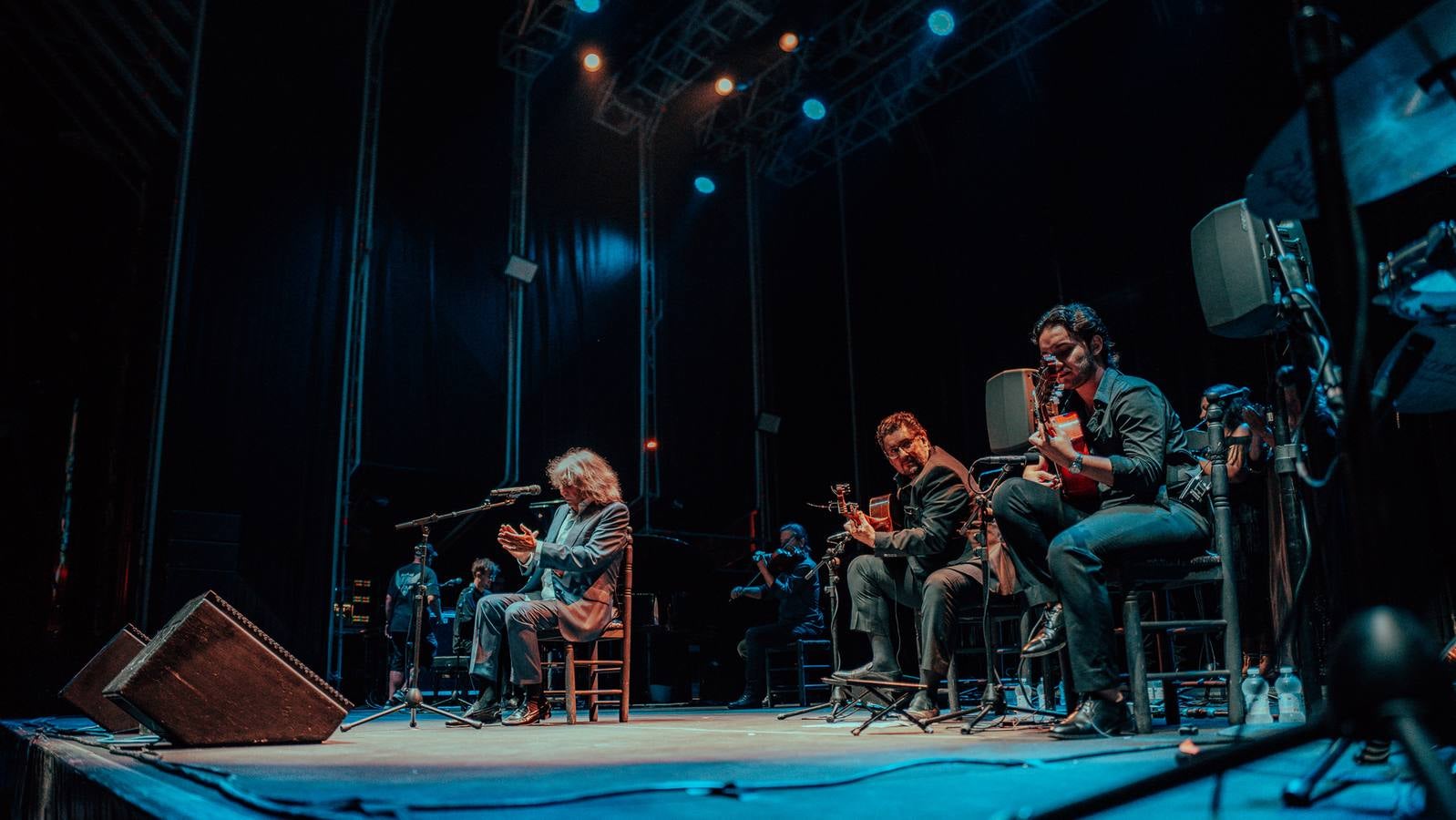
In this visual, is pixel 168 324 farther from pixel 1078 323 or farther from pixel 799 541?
pixel 1078 323

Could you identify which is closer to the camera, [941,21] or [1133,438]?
[1133,438]

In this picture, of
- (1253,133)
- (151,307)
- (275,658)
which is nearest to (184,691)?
(275,658)

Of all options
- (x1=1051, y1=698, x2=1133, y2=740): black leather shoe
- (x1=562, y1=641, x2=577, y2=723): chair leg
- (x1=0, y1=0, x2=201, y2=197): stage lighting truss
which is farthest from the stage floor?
(x1=0, y1=0, x2=201, y2=197): stage lighting truss

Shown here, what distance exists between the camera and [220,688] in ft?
9.33

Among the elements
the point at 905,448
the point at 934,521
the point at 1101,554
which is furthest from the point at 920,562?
the point at 1101,554

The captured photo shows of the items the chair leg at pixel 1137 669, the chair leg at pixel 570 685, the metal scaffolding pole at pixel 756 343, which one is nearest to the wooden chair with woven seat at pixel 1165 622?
the chair leg at pixel 1137 669

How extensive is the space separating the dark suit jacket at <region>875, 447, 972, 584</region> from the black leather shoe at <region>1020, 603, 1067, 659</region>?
0.61m

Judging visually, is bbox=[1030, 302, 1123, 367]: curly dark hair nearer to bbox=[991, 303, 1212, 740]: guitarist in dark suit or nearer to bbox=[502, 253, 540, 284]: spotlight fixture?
bbox=[991, 303, 1212, 740]: guitarist in dark suit

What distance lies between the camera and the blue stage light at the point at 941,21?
862 cm

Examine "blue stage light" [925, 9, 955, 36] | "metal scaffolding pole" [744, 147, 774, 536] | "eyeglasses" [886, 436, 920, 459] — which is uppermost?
"blue stage light" [925, 9, 955, 36]

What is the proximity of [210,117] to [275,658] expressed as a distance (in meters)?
6.48

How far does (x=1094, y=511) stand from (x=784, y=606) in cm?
420

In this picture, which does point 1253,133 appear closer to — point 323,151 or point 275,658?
point 275,658

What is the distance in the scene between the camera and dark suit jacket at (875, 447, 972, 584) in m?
4.27
